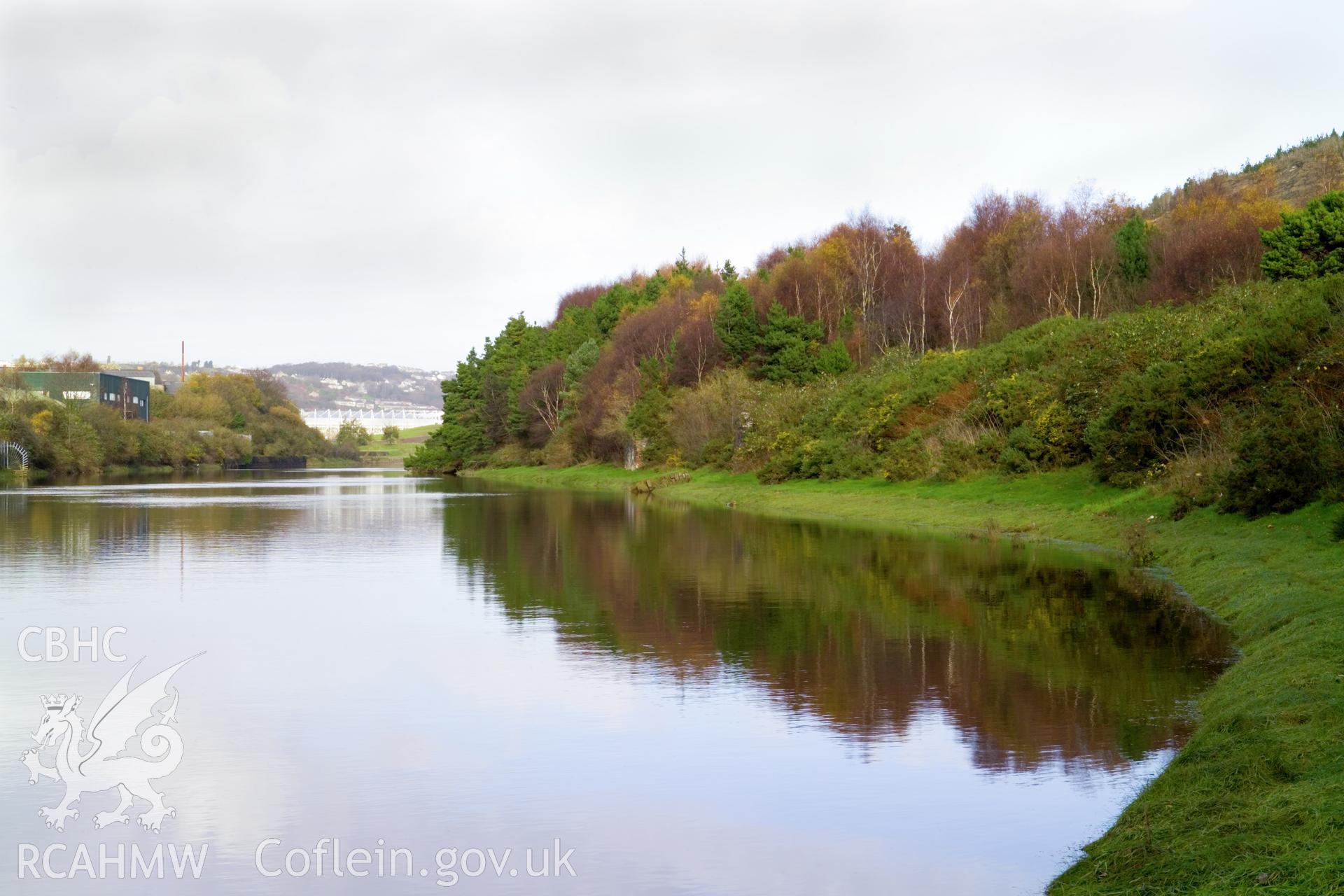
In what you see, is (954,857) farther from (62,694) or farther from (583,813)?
(62,694)

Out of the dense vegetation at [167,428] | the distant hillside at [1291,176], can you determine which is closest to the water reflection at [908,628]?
the distant hillside at [1291,176]

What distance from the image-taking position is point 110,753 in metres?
12.2

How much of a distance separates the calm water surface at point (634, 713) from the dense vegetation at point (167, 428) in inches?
3235

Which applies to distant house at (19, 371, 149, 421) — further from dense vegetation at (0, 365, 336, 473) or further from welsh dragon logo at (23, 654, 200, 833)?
welsh dragon logo at (23, 654, 200, 833)

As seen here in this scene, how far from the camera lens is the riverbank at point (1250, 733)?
308 inches

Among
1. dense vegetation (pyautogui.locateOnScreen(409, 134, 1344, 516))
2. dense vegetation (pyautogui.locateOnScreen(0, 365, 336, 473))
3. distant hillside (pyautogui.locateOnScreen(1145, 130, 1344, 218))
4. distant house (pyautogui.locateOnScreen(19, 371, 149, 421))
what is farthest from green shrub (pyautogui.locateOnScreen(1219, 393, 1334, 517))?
distant house (pyautogui.locateOnScreen(19, 371, 149, 421))

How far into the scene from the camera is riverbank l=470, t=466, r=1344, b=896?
7828 millimetres

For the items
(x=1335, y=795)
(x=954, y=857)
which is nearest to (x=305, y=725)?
(x=954, y=857)

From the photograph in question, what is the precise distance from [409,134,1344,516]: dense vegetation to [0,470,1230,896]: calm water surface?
7274 mm

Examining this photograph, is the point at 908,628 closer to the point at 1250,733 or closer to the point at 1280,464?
the point at 1250,733

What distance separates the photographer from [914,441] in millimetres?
50906

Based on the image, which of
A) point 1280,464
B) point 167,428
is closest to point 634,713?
point 1280,464

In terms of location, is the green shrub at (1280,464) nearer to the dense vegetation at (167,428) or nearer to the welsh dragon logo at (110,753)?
the welsh dragon logo at (110,753)

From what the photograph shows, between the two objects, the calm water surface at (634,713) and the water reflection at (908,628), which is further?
the water reflection at (908,628)
